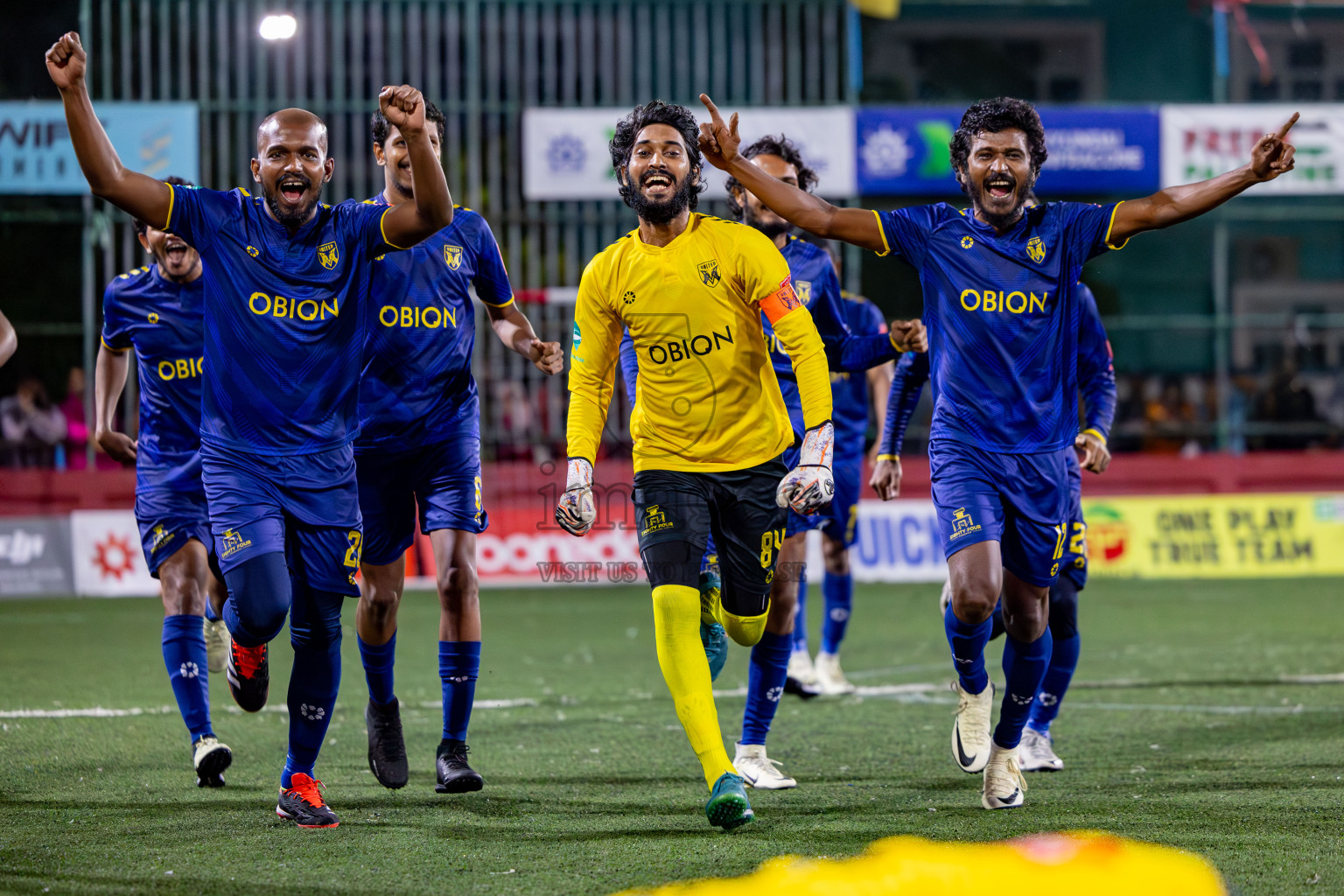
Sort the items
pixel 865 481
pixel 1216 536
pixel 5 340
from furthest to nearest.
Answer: pixel 865 481
pixel 1216 536
pixel 5 340

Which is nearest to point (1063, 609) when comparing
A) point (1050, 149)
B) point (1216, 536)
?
point (1216, 536)

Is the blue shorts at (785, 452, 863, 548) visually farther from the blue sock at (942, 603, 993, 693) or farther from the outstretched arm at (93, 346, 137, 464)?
the outstretched arm at (93, 346, 137, 464)

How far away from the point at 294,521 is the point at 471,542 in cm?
96

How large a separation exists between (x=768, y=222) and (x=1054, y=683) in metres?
2.29

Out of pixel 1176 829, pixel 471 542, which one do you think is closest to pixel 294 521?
pixel 471 542

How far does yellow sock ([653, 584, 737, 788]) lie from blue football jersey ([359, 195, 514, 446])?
1.42 meters

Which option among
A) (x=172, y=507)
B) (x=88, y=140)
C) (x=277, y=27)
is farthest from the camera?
(x=172, y=507)

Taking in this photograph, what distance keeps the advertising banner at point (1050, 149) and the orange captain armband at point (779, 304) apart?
12426 millimetres

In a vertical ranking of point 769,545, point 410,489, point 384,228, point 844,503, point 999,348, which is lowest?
point 844,503

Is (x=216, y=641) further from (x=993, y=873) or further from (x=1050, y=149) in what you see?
(x=1050, y=149)

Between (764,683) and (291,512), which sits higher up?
(291,512)

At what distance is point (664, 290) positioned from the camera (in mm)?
5156

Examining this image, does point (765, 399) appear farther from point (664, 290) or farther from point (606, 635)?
point (606, 635)

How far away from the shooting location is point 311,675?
206 inches
